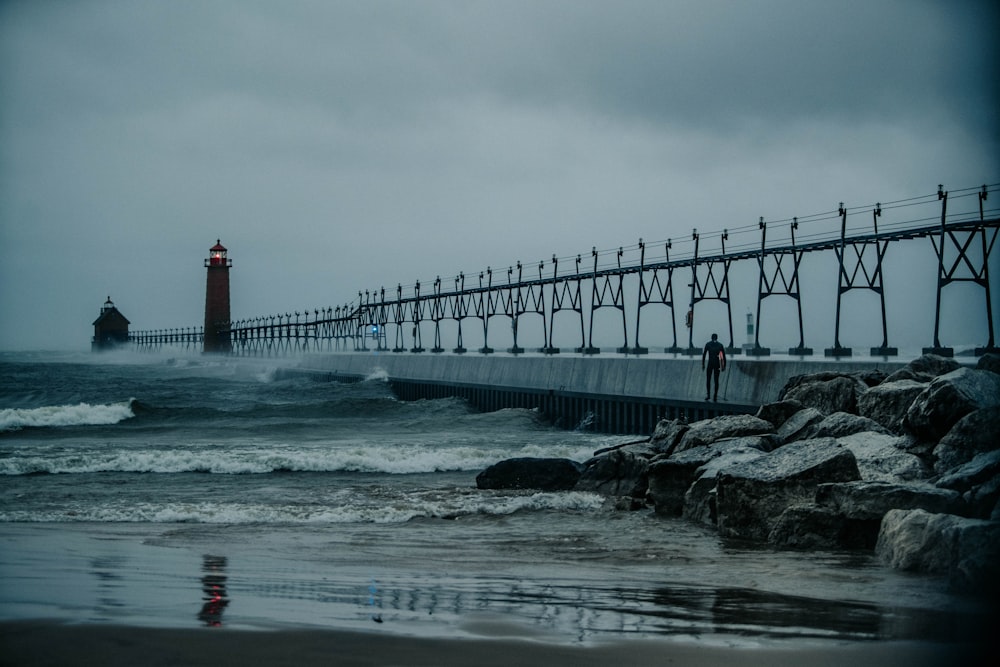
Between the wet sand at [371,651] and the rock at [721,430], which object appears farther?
the rock at [721,430]

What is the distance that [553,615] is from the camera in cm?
532

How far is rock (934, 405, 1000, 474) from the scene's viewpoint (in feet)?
29.5

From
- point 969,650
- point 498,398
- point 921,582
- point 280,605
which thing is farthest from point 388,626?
point 498,398

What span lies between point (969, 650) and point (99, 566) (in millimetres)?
5860

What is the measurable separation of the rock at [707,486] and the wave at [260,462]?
283 inches

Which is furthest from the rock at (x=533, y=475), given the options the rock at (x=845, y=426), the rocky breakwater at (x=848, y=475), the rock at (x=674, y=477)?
the rock at (x=845, y=426)

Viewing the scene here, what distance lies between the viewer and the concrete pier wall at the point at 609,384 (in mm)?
20125

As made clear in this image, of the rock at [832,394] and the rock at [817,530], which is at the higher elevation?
the rock at [832,394]

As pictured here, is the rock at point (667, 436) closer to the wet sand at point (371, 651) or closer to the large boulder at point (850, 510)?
the large boulder at point (850, 510)

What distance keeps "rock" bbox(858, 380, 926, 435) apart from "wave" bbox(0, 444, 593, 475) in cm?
722

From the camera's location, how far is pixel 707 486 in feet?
34.8

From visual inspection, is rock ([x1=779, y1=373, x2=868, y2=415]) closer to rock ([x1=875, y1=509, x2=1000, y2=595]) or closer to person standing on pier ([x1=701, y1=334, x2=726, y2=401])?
person standing on pier ([x1=701, y1=334, x2=726, y2=401])

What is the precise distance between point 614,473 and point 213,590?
8.20 m

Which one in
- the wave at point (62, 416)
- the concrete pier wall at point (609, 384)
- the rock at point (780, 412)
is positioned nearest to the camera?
the rock at point (780, 412)
